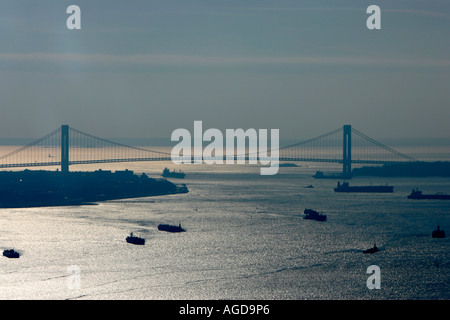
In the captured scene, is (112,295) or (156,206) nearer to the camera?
(112,295)

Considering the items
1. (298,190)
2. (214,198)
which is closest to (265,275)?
(214,198)

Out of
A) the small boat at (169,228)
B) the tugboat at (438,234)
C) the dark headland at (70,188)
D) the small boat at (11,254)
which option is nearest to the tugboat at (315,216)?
the tugboat at (438,234)

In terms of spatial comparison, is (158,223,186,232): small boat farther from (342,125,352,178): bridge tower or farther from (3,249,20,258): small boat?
(342,125,352,178): bridge tower

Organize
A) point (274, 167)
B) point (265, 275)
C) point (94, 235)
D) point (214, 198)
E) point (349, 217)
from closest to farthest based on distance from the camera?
1. point (265, 275)
2. point (94, 235)
3. point (349, 217)
4. point (214, 198)
5. point (274, 167)

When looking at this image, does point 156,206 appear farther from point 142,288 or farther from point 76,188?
point 142,288

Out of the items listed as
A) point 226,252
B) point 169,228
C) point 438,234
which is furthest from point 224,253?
point 438,234
